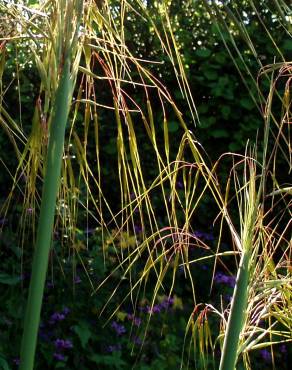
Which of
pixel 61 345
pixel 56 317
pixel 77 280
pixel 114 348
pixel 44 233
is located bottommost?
pixel 114 348

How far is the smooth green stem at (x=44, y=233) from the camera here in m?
1.32

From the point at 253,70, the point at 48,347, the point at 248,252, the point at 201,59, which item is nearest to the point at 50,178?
the point at 248,252

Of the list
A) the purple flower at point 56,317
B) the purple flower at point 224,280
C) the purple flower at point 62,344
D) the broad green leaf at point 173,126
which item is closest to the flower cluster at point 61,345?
the purple flower at point 62,344

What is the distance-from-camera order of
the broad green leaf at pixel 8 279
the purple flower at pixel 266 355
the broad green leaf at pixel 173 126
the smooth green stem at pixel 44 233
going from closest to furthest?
the smooth green stem at pixel 44 233, the broad green leaf at pixel 8 279, the purple flower at pixel 266 355, the broad green leaf at pixel 173 126

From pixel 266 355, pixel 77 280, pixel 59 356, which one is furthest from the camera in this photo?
pixel 266 355

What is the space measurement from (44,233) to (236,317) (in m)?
0.38

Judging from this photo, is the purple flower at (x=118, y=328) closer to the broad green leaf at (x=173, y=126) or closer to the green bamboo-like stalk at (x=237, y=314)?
the broad green leaf at (x=173, y=126)

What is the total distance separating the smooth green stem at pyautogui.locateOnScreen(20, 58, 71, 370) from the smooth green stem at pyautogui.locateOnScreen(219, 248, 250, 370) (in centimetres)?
35

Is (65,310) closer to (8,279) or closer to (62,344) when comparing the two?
(62,344)

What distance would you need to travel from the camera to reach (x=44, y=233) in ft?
4.33

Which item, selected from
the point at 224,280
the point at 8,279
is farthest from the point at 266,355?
the point at 8,279

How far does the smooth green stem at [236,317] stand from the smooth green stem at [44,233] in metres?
0.35

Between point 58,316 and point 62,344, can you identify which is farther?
point 58,316

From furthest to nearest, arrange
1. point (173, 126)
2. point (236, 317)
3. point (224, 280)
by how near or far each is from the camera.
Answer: point (173, 126) → point (224, 280) → point (236, 317)
